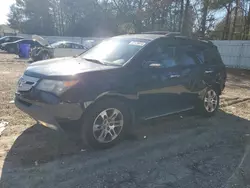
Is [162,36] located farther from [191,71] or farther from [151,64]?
[191,71]

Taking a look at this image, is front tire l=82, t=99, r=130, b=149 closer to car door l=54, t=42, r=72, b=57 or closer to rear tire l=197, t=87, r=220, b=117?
rear tire l=197, t=87, r=220, b=117

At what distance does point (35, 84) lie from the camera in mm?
3910

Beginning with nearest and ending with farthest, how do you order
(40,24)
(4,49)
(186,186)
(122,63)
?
(186,186)
(122,63)
(4,49)
(40,24)

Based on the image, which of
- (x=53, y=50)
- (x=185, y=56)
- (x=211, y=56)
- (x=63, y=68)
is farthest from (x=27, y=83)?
(x=53, y=50)

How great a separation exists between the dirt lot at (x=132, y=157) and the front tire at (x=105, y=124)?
167mm

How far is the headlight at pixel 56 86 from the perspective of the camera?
3676 mm

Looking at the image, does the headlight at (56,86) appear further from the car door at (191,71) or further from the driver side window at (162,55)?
the car door at (191,71)

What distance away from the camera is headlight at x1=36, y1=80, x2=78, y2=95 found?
3676mm

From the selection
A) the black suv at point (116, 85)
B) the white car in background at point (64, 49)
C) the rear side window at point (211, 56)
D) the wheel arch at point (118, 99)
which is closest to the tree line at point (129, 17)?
the white car in background at point (64, 49)

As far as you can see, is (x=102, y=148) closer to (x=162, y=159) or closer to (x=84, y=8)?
(x=162, y=159)

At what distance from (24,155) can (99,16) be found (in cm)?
4086

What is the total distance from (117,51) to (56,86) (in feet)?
4.89

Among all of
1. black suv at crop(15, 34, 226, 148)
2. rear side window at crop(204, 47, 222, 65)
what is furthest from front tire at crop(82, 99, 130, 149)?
rear side window at crop(204, 47, 222, 65)

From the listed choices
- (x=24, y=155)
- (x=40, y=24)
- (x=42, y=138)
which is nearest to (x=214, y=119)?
(x=42, y=138)
